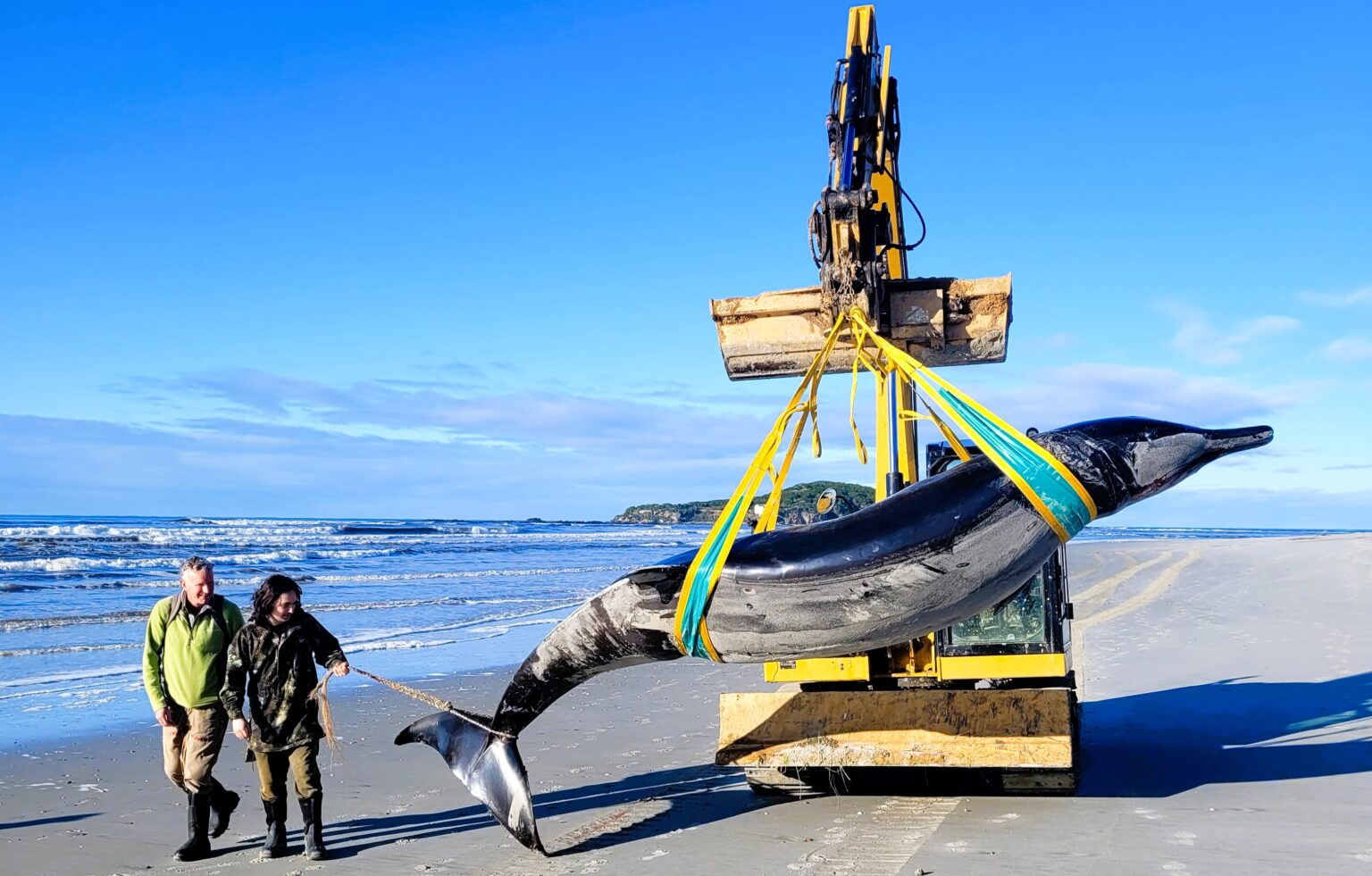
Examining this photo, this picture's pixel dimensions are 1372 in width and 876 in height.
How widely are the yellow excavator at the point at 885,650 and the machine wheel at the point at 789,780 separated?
0.01m

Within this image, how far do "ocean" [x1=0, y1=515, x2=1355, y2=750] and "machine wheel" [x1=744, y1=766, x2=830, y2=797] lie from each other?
641cm

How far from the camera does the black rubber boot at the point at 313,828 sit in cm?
636

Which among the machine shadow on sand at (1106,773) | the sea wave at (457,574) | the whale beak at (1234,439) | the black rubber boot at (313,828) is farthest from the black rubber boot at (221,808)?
the sea wave at (457,574)

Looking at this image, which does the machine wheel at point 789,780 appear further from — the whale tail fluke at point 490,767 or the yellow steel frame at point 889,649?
the whale tail fluke at point 490,767

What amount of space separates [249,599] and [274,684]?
61.8 feet

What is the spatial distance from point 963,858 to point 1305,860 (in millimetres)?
1637

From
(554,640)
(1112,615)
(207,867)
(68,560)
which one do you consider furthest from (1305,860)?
(68,560)

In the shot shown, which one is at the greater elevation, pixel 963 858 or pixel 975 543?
pixel 975 543

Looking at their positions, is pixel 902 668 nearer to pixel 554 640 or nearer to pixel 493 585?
pixel 554 640

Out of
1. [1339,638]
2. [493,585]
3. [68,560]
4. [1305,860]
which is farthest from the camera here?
[68,560]

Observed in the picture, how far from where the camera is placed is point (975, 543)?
5.03 metres

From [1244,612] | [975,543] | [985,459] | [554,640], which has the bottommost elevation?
[1244,612]

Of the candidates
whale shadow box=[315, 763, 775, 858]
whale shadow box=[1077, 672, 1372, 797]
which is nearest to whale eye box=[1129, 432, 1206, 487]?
whale shadow box=[1077, 672, 1372, 797]

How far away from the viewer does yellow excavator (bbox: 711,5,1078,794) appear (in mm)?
6691
